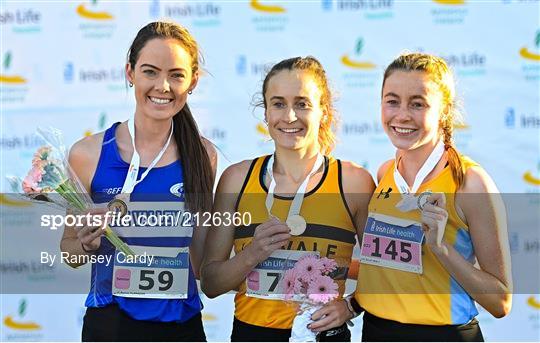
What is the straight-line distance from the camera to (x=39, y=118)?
4.34 m

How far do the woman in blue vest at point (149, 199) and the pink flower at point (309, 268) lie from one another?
393mm

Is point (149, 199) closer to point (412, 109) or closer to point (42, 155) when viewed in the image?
point (42, 155)

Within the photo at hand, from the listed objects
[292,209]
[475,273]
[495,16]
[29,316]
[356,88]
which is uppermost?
[495,16]

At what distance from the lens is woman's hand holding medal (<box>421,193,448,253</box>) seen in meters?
2.29

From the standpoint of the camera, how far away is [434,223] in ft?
7.49

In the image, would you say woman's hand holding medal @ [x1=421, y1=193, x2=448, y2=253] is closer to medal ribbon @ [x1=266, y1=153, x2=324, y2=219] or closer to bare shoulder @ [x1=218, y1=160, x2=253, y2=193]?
medal ribbon @ [x1=266, y1=153, x2=324, y2=219]

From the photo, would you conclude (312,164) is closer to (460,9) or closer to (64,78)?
(460,9)

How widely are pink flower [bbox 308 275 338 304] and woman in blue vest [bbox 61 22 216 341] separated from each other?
1.40 feet

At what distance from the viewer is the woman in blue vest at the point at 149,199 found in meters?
2.52

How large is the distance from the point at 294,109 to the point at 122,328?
909 mm

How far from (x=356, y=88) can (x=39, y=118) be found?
1773 mm

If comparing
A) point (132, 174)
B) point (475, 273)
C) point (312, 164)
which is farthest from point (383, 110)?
point (132, 174)

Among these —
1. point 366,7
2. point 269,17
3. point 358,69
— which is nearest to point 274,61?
point 269,17
